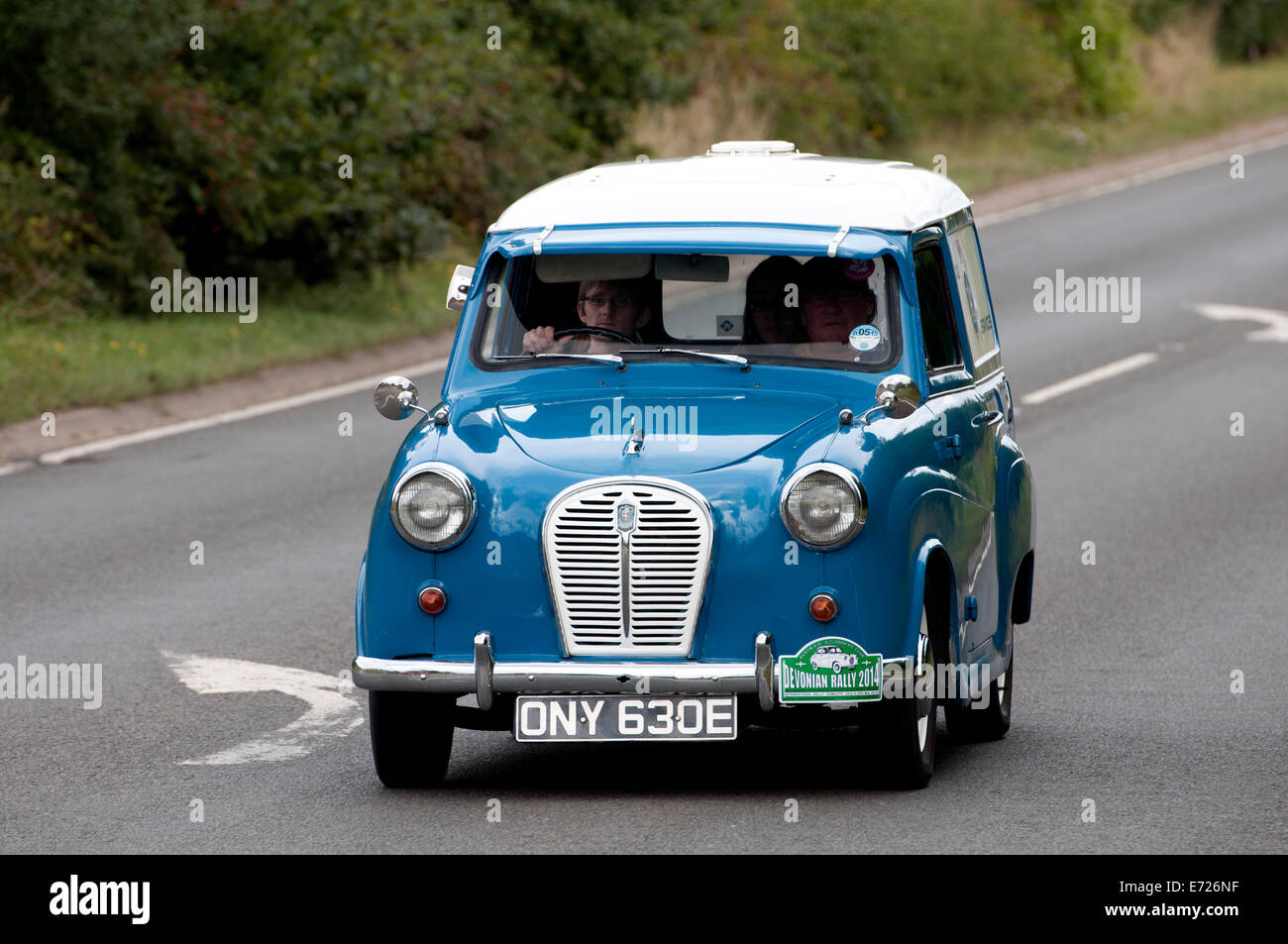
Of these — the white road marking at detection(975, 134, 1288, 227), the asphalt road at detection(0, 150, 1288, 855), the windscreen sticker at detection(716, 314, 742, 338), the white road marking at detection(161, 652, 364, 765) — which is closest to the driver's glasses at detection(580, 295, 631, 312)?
the windscreen sticker at detection(716, 314, 742, 338)

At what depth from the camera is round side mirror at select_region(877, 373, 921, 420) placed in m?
7.53

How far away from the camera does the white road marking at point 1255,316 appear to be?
69.8ft

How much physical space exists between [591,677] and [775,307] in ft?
5.84

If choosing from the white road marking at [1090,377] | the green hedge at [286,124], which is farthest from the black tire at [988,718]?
the green hedge at [286,124]

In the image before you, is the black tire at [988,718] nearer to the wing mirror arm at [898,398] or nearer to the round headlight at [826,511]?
the wing mirror arm at [898,398]

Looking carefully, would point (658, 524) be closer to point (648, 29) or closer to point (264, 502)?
point (264, 502)

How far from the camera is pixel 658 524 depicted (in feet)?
23.7

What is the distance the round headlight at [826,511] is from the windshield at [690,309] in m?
0.95

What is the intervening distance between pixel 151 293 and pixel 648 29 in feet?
32.3

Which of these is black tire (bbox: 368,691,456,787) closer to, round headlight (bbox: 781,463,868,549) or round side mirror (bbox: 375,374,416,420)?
round side mirror (bbox: 375,374,416,420)

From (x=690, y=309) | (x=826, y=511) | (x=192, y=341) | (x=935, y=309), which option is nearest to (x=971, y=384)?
(x=935, y=309)

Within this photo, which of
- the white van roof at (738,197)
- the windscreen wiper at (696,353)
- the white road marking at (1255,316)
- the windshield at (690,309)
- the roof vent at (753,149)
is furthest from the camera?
the white road marking at (1255,316)

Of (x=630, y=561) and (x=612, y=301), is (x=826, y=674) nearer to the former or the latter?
(x=630, y=561)

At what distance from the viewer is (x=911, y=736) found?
7.45m
